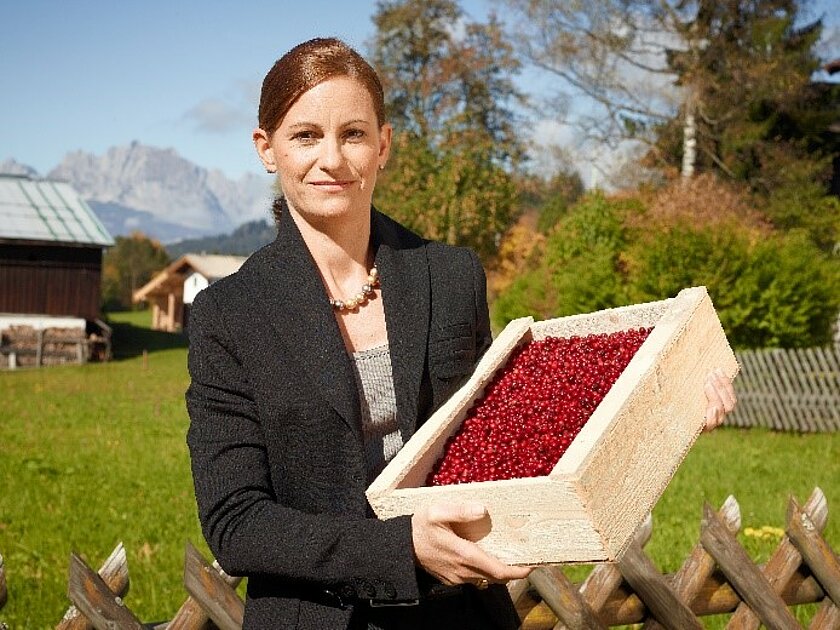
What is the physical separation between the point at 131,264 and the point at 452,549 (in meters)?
89.5

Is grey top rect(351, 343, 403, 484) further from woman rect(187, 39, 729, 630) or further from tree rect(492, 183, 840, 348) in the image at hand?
tree rect(492, 183, 840, 348)

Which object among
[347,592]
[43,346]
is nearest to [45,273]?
[43,346]

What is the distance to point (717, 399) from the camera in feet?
7.55

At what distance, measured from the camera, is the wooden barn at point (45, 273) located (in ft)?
100

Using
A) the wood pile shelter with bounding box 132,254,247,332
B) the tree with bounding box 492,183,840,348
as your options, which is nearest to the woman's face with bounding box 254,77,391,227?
the tree with bounding box 492,183,840,348

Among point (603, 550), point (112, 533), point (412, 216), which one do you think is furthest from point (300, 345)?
point (412, 216)

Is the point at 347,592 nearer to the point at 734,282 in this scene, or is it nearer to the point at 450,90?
the point at 734,282

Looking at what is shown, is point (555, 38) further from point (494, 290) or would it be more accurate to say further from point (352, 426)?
point (352, 426)

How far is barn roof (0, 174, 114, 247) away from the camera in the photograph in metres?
30.6

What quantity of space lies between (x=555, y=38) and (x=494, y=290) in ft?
35.5

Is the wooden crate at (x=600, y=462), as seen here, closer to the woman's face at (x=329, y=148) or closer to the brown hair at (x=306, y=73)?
the woman's face at (x=329, y=148)

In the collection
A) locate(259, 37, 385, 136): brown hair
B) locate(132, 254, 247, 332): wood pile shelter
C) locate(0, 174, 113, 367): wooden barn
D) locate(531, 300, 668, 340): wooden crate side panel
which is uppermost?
locate(259, 37, 385, 136): brown hair

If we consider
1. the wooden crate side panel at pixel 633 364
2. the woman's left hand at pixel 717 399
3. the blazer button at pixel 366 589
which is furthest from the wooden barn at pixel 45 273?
the blazer button at pixel 366 589

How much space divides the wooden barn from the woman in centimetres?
3047
